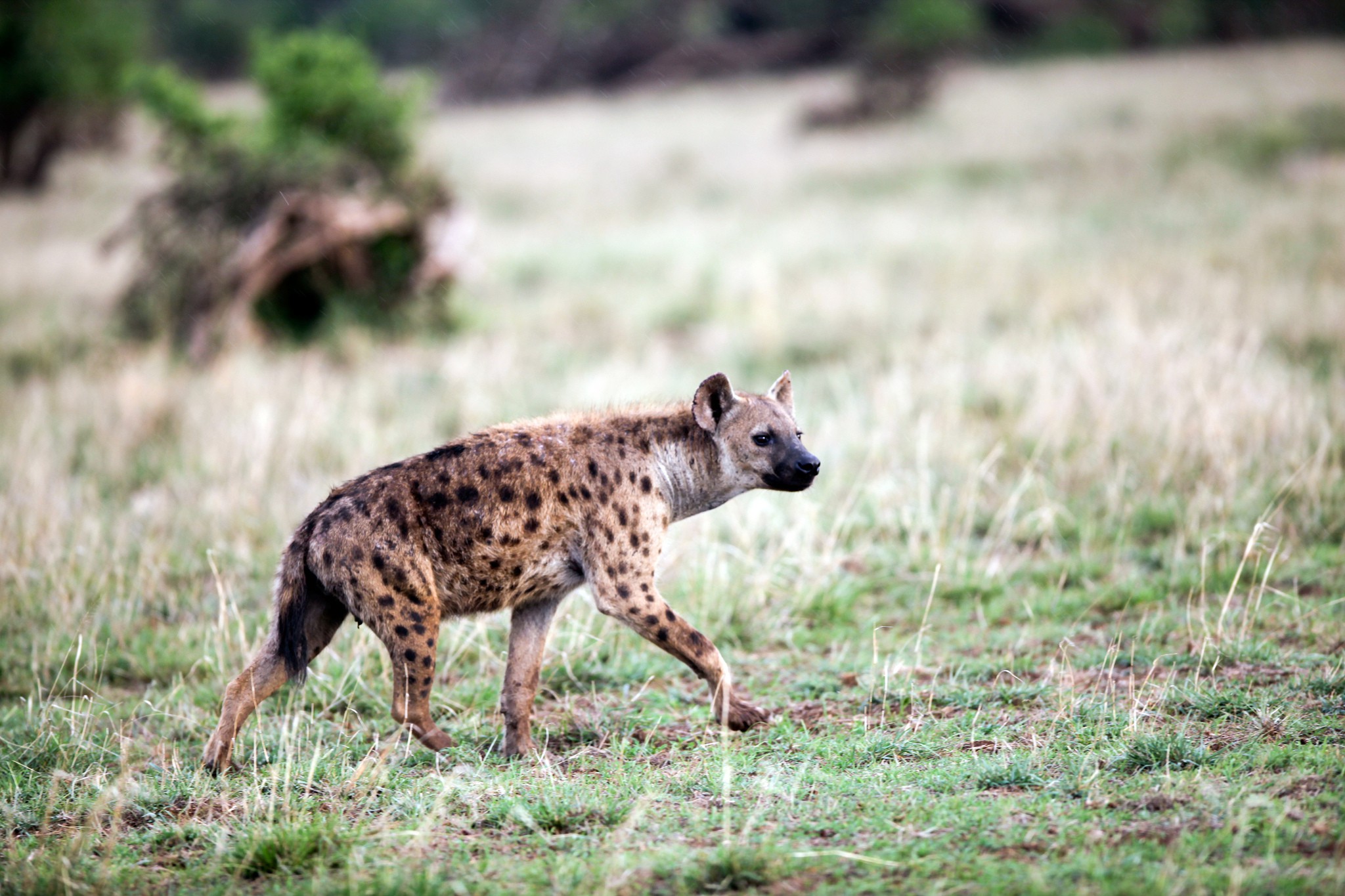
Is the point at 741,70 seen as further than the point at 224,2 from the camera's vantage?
No

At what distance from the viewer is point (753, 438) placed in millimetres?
5328

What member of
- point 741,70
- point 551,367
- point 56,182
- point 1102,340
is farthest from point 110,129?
point 1102,340

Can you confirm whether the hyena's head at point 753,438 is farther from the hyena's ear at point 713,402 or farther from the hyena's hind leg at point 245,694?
the hyena's hind leg at point 245,694

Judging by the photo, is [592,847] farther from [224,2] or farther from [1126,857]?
[224,2]

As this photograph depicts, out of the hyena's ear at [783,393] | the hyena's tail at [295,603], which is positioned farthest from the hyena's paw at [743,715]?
the hyena's tail at [295,603]

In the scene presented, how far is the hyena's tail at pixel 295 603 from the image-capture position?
4777mm

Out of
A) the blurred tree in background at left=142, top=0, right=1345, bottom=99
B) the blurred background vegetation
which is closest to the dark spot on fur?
the blurred background vegetation

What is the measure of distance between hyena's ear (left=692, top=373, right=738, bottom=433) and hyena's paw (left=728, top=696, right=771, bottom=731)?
1.19 m

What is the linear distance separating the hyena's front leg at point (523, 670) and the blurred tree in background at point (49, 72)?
27.9m

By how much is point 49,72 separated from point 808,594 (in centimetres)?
2834

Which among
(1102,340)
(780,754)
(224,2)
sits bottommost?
(780,754)

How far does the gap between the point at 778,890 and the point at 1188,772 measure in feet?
5.20

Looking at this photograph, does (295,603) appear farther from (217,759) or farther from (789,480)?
(789,480)

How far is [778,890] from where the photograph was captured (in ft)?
11.6
